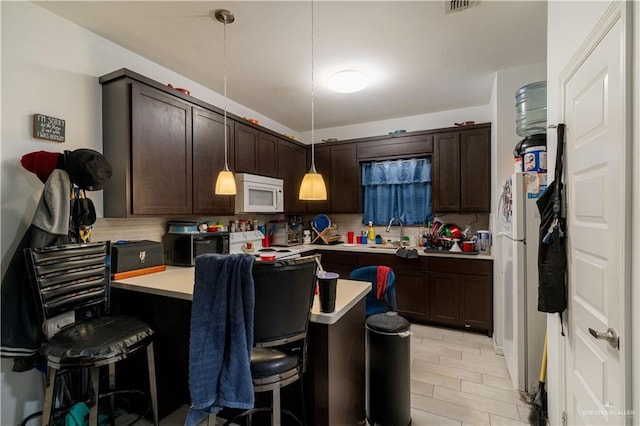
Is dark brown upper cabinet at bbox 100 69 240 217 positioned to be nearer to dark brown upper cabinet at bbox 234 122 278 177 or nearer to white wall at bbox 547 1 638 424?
dark brown upper cabinet at bbox 234 122 278 177

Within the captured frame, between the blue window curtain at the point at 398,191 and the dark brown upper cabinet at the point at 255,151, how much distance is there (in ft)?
4.46

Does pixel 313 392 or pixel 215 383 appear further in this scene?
pixel 313 392

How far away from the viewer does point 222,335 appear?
1.16 m

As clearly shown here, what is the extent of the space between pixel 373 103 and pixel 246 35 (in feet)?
6.09

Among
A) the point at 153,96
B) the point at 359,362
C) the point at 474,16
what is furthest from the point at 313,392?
the point at 474,16

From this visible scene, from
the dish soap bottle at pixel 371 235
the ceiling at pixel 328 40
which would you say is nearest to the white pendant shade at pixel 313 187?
the ceiling at pixel 328 40

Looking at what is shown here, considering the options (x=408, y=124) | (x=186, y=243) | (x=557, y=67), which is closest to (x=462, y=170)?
(x=408, y=124)

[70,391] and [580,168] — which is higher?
[580,168]

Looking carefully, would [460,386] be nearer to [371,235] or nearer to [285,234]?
[371,235]

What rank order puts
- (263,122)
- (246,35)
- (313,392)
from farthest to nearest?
1. (263,122)
2. (246,35)
3. (313,392)

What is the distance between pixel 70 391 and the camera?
6.01 ft

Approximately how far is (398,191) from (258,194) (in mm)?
1945

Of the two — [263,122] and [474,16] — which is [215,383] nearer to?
[474,16]

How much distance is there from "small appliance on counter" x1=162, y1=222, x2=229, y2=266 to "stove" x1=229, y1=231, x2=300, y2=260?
1.63 ft
